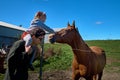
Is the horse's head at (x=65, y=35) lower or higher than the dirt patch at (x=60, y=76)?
higher

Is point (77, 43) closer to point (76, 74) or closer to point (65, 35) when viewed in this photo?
point (65, 35)

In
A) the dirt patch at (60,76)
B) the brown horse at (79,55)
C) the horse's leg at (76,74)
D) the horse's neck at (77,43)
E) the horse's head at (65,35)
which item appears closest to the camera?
the horse's head at (65,35)

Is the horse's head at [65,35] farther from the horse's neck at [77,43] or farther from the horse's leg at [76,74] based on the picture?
the horse's leg at [76,74]

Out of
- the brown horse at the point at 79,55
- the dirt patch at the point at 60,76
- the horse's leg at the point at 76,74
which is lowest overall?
the dirt patch at the point at 60,76

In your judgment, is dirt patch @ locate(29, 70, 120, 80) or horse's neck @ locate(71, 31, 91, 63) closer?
horse's neck @ locate(71, 31, 91, 63)

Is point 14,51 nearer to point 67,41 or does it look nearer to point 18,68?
point 18,68

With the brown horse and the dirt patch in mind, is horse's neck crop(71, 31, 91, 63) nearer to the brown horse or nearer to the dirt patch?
the brown horse

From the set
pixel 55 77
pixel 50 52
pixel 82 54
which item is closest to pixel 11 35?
pixel 50 52

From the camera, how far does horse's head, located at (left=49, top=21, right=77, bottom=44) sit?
6002 millimetres

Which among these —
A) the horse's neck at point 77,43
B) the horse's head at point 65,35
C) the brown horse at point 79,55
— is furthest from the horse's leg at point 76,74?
the horse's head at point 65,35

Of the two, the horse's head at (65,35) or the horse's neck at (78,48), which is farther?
the horse's neck at (78,48)

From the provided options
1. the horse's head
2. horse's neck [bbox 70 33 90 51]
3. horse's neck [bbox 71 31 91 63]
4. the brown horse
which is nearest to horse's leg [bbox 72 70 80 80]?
the brown horse

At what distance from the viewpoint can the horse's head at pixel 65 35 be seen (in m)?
6.00

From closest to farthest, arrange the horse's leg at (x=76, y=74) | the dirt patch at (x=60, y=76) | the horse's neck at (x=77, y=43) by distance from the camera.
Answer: the horse's neck at (x=77, y=43) < the horse's leg at (x=76, y=74) < the dirt patch at (x=60, y=76)
